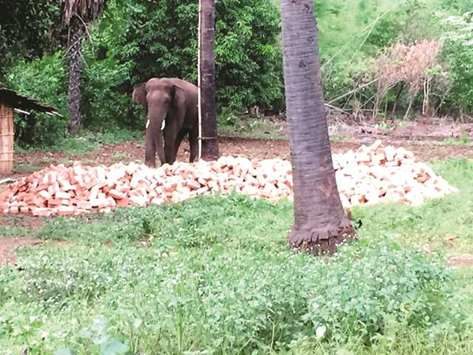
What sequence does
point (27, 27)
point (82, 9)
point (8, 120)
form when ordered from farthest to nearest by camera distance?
1. point (8, 120)
2. point (27, 27)
3. point (82, 9)

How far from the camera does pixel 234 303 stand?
4426mm

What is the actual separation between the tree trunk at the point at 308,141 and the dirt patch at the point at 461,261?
1.15 m

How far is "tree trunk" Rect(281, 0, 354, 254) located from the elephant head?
7.08 metres

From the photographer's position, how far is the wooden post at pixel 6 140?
17.5 metres

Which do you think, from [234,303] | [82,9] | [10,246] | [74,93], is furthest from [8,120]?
[234,303]

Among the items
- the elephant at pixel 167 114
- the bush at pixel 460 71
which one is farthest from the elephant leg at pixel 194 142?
the bush at pixel 460 71

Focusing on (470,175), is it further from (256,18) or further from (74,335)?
(256,18)

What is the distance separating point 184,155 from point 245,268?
51.6 ft

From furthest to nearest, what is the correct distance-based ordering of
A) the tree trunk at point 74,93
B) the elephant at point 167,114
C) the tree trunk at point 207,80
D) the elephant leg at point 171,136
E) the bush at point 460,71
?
Result: the bush at point 460,71 < the tree trunk at point 74,93 < the elephant leg at point 171,136 < the elephant at point 167,114 < the tree trunk at point 207,80

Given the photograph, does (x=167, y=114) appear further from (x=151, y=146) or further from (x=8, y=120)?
(x=8, y=120)

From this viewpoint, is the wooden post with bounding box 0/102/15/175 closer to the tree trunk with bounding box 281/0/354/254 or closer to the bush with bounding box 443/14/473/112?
the tree trunk with bounding box 281/0/354/254

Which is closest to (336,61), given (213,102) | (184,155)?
(184,155)

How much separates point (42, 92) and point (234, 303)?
20425 millimetres

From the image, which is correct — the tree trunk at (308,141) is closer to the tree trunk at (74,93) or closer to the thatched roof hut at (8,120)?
the thatched roof hut at (8,120)
